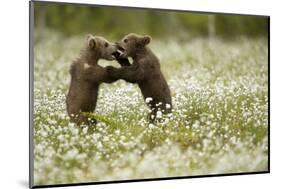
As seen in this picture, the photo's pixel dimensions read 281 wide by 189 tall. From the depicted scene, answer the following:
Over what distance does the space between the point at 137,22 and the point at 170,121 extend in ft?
2.59

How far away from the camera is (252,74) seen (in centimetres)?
462

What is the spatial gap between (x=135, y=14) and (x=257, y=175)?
1.64 meters

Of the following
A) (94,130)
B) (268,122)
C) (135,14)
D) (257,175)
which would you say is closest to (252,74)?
(268,122)

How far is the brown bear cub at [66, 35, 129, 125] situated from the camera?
4.06 metres

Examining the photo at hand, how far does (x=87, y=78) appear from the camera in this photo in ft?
13.4

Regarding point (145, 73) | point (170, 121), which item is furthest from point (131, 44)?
point (170, 121)

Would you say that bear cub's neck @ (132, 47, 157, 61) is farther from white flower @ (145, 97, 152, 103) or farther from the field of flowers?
white flower @ (145, 97, 152, 103)

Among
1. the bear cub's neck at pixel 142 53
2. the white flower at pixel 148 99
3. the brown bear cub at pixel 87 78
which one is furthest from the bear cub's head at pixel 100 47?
the white flower at pixel 148 99

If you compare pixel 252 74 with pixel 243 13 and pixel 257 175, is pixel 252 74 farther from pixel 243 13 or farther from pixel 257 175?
pixel 257 175

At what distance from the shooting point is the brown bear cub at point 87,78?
13.3ft

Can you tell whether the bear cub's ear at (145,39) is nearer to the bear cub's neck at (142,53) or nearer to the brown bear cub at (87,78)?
the bear cub's neck at (142,53)

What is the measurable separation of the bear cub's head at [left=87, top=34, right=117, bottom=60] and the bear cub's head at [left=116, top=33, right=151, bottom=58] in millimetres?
65

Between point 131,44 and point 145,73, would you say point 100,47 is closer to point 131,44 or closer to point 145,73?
point 131,44

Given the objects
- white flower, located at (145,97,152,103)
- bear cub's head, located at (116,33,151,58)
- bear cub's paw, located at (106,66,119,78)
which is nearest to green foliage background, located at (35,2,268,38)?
bear cub's head, located at (116,33,151,58)
